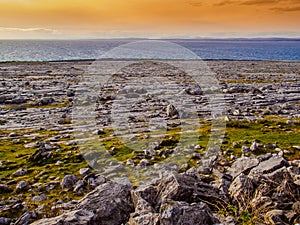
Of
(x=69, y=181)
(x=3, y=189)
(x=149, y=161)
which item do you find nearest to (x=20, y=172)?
(x=3, y=189)

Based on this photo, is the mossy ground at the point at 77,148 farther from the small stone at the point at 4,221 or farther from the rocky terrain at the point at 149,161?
the small stone at the point at 4,221

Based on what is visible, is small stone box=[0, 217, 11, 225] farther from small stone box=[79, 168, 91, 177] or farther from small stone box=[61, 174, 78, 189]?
small stone box=[79, 168, 91, 177]

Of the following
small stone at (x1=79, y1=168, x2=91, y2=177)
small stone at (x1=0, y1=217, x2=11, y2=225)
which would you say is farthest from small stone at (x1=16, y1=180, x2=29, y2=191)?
small stone at (x1=0, y1=217, x2=11, y2=225)

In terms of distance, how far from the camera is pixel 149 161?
15719mm

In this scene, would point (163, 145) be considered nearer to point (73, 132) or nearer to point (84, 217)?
point (73, 132)

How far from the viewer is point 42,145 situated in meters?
18.7

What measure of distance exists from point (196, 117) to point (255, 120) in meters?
4.23

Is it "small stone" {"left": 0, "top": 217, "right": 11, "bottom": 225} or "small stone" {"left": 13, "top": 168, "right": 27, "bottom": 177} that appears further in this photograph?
"small stone" {"left": 13, "top": 168, "right": 27, "bottom": 177}

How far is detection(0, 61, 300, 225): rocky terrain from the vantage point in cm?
948

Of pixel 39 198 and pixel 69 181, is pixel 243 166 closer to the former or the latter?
pixel 69 181

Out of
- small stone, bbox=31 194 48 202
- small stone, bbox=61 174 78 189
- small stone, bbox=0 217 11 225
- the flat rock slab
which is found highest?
the flat rock slab

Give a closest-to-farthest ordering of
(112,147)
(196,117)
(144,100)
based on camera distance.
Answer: (112,147) < (196,117) < (144,100)

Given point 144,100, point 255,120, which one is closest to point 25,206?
point 255,120

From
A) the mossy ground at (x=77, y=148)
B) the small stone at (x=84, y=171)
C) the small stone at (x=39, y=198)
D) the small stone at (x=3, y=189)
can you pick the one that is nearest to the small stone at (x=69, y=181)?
the mossy ground at (x=77, y=148)
